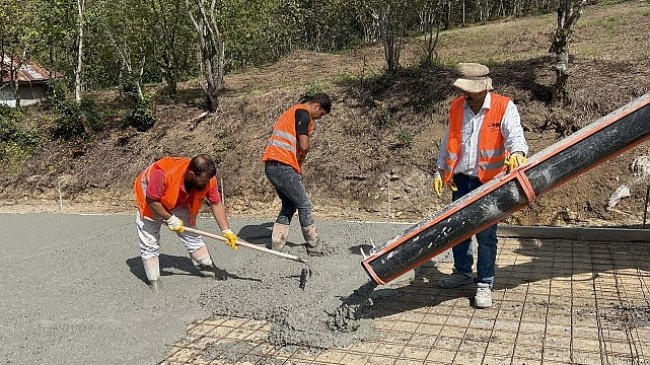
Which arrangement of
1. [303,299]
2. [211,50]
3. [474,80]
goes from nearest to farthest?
[474,80], [303,299], [211,50]

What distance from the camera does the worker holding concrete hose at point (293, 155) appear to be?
4531mm

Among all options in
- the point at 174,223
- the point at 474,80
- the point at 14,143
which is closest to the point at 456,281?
the point at 474,80

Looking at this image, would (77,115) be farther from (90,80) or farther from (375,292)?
(375,292)

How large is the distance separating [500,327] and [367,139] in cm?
497

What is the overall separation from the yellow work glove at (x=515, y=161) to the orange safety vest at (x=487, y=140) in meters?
0.22

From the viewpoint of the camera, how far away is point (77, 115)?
10.1 m

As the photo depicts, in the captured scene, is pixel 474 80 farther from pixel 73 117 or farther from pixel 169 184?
pixel 73 117

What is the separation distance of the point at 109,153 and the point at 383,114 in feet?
15.9

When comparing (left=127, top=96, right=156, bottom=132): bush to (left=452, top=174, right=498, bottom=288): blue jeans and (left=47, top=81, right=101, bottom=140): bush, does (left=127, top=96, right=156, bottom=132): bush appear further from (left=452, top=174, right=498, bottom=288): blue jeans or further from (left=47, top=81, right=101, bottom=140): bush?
(left=452, top=174, right=498, bottom=288): blue jeans

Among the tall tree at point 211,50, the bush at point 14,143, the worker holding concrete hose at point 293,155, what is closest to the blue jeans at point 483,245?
the worker holding concrete hose at point 293,155

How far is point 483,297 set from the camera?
3.43 metres

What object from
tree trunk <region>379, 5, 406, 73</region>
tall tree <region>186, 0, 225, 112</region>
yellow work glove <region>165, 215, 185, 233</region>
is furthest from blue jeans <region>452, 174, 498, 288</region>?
tall tree <region>186, 0, 225, 112</region>

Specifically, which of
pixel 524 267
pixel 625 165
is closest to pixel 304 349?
pixel 524 267

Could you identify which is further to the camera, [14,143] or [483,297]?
[14,143]
